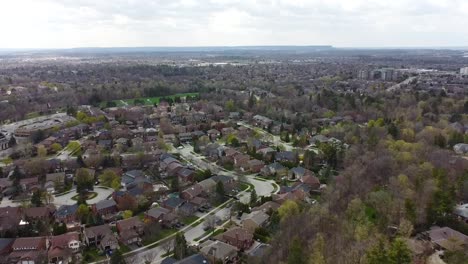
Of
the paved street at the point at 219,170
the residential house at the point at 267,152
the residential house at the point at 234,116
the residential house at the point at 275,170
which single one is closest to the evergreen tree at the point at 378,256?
the paved street at the point at 219,170

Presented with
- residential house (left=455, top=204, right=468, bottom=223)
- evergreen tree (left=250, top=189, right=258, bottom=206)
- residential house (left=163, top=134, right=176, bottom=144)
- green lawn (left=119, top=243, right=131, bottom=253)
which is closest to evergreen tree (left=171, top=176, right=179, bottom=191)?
evergreen tree (left=250, top=189, right=258, bottom=206)

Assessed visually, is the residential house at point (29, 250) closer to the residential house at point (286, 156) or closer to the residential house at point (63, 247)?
the residential house at point (63, 247)

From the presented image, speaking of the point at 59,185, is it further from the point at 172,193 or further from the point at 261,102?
the point at 261,102

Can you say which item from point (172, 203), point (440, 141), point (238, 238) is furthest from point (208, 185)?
point (440, 141)

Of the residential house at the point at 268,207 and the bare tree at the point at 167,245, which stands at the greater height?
the residential house at the point at 268,207

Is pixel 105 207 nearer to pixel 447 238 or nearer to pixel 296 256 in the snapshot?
pixel 296 256

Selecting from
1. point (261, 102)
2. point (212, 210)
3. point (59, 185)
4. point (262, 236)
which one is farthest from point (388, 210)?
point (261, 102)

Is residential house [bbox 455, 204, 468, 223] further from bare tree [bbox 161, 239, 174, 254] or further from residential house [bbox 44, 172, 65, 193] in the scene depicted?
residential house [bbox 44, 172, 65, 193]
